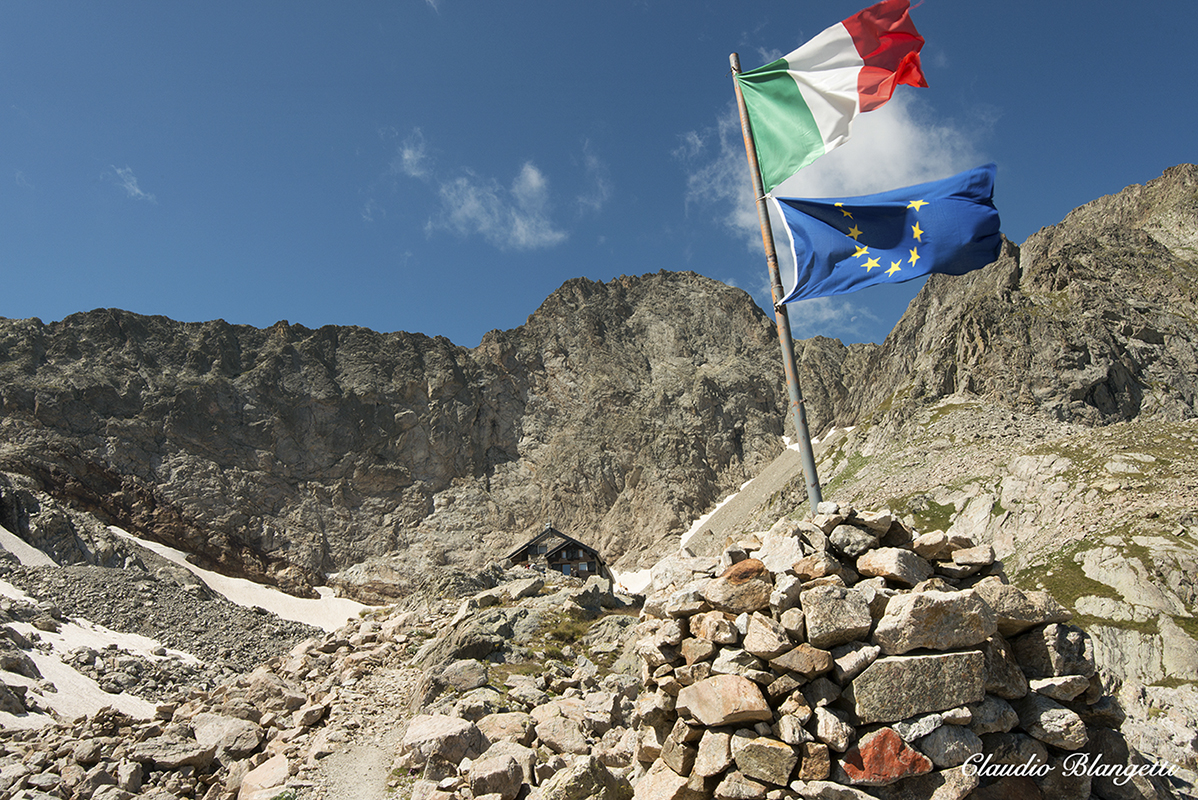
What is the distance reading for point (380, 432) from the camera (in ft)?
484

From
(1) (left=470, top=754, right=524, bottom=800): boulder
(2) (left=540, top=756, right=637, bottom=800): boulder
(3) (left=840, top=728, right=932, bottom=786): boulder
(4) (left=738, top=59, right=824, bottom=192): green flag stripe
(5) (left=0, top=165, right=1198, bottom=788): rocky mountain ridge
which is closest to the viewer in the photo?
(3) (left=840, top=728, right=932, bottom=786): boulder

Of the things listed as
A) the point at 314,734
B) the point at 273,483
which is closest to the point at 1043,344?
the point at 314,734

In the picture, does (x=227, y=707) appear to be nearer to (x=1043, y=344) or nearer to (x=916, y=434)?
(x=916, y=434)

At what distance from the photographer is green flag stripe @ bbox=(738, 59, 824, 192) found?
1187cm

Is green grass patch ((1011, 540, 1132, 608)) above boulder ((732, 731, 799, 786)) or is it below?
below

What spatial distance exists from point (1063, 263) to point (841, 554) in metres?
136

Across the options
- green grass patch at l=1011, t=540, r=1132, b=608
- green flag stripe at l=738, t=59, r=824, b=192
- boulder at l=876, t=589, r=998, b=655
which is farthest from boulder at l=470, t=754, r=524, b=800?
green grass patch at l=1011, t=540, r=1132, b=608

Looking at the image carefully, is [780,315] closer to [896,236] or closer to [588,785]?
[896,236]

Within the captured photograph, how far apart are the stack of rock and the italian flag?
6.87 metres

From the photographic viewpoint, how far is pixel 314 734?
19.5 metres

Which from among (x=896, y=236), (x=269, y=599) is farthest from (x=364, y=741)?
(x=269, y=599)

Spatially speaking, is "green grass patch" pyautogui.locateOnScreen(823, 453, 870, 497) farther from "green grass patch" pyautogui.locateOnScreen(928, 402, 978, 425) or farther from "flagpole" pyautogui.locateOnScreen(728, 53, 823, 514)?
"flagpole" pyautogui.locateOnScreen(728, 53, 823, 514)

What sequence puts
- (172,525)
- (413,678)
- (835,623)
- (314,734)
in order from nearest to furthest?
(835,623)
(314,734)
(413,678)
(172,525)

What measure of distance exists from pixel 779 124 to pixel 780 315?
148 inches
